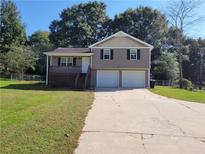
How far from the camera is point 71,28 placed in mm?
51344


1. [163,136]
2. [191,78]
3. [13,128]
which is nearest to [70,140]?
[13,128]

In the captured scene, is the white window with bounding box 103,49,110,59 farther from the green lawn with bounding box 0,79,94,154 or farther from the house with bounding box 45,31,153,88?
the green lawn with bounding box 0,79,94,154

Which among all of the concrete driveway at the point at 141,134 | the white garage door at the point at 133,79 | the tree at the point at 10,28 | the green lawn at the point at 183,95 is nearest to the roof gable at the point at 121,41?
the white garage door at the point at 133,79

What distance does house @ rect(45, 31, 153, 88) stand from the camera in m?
28.8

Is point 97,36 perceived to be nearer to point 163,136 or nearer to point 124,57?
point 124,57

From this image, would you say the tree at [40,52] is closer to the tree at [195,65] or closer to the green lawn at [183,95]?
the green lawn at [183,95]

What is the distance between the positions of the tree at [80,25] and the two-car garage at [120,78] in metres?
21.8

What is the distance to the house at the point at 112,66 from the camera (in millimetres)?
28812

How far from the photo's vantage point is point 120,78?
2911 cm

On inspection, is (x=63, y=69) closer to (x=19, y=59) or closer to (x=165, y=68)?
(x=19, y=59)

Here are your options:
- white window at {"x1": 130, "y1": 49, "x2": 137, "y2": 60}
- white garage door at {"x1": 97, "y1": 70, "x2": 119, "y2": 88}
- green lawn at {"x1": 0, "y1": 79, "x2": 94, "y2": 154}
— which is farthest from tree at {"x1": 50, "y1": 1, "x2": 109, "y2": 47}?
green lawn at {"x1": 0, "y1": 79, "x2": 94, "y2": 154}

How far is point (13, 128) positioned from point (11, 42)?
44.9m

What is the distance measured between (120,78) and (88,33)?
22.7 meters

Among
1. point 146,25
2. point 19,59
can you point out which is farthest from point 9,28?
point 146,25
